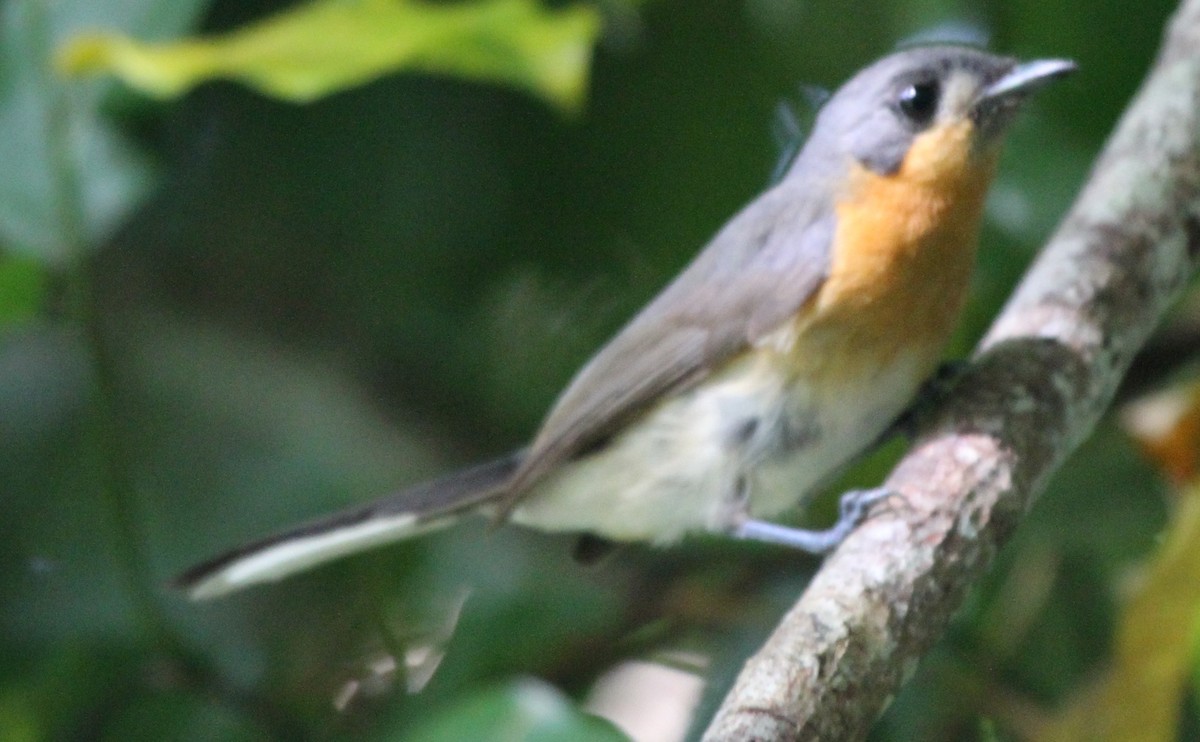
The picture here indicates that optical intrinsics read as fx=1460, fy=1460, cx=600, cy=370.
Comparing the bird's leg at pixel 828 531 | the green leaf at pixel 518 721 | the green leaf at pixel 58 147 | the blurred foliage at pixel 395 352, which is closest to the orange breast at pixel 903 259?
the bird's leg at pixel 828 531

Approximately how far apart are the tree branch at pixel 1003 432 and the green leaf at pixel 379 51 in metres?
0.68

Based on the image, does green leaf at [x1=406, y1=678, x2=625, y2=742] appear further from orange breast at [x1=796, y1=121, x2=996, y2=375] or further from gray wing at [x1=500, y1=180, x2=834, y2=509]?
orange breast at [x1=796, y1=121, x2=996, y2=375]

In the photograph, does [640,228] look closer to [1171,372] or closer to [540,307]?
[540,307]

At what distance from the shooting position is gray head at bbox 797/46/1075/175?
2.00 metres

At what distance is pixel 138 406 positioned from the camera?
272 centimetres

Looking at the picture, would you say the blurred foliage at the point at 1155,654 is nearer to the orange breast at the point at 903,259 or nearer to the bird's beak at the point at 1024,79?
the orange breast at the point at 903,259

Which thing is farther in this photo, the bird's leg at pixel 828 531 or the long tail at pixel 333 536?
the long tail at pixel 333 536

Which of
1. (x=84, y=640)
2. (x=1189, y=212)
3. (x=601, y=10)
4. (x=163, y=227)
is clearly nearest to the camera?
(x=1189, y=212)

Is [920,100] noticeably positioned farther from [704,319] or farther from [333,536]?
[333,536]

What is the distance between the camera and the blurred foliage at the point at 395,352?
7.54 ft

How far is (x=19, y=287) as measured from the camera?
7.30ft

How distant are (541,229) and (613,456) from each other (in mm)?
562

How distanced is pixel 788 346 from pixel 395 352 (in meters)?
1.01

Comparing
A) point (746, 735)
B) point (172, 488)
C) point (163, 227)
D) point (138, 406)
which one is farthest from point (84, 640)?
point (746, 735)
